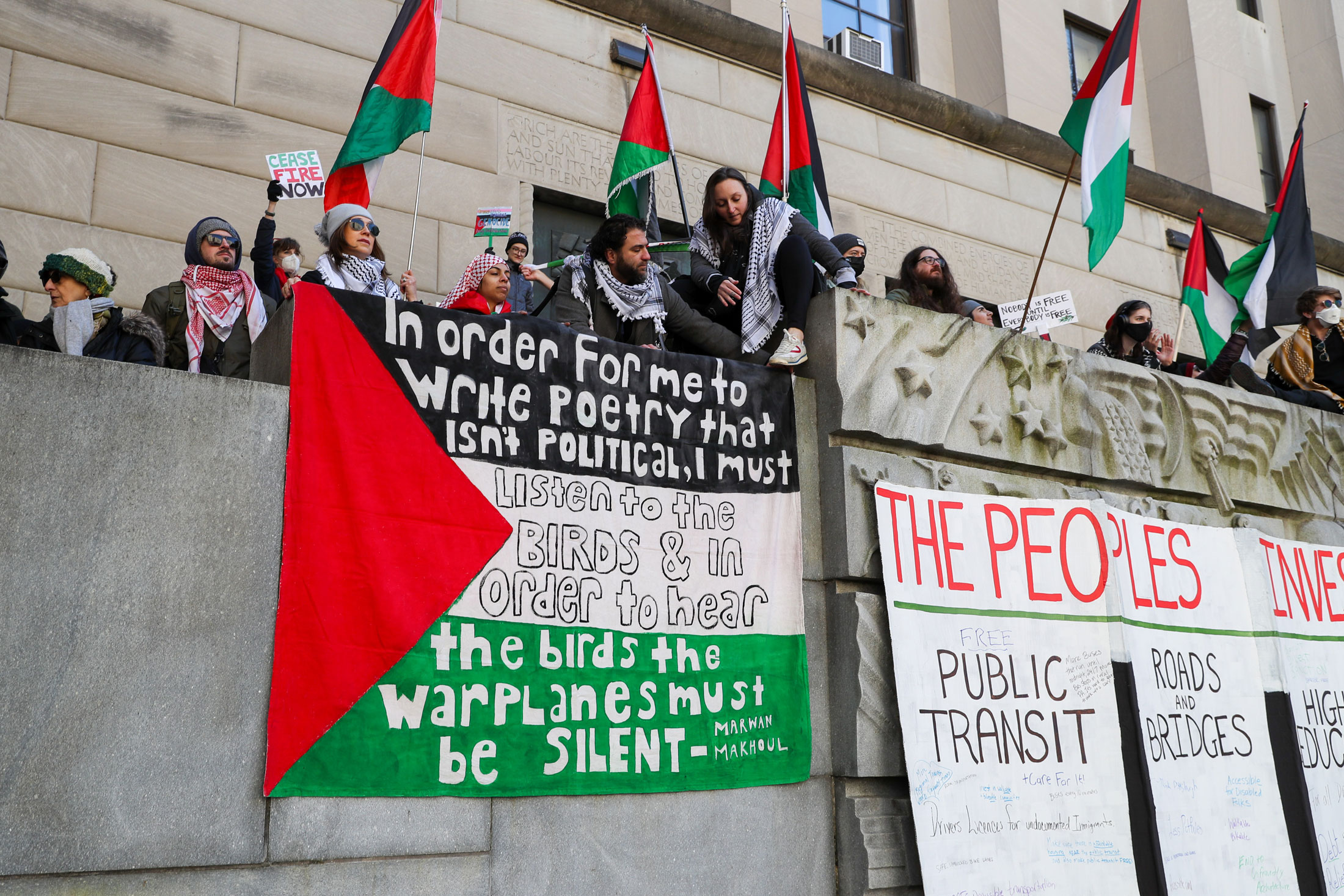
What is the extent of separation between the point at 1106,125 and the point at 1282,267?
288cm

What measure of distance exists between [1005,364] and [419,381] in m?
3.33

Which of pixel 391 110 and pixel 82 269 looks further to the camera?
pixel 391 110

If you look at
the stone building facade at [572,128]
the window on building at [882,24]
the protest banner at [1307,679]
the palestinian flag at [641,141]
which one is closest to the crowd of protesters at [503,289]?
the palestinian flag at [641,141]

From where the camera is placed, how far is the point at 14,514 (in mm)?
4012

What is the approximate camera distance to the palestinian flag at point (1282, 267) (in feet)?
31.3

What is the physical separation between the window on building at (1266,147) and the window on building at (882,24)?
5.70 m

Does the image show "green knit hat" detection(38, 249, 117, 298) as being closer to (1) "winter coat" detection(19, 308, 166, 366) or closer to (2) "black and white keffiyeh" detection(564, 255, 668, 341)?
(1) "winter coat" detection(19, 308, 166, 366)

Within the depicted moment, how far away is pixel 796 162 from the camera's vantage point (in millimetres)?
8031

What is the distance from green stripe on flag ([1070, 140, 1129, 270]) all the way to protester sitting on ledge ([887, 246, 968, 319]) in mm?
924

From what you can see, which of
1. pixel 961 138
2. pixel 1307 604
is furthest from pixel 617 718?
pixel 961 138

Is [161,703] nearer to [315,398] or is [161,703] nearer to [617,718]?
[315,398]

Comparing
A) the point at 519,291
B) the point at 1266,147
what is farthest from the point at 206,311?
the point at 1266,147

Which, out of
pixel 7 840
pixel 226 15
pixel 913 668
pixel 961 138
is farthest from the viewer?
pixel 961 138

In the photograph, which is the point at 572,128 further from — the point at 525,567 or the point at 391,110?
the point at 525,567
